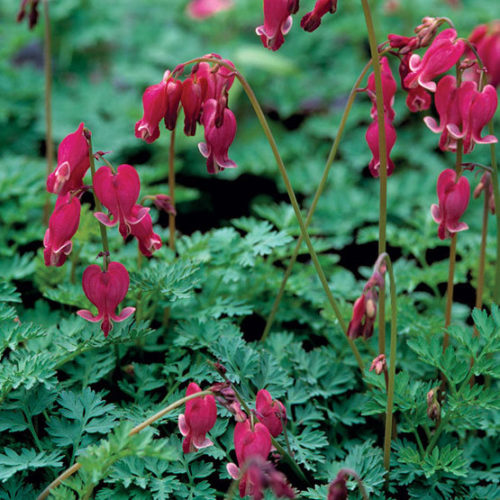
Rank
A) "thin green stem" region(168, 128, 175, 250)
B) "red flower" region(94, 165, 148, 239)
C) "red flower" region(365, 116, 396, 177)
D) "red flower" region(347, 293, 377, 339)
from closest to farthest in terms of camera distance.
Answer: "red flower" region(347, 293, 377, 339) < "red flower" region(94, 165, 148, 239) < "red flower" region(365, 116, 396, 177) < "thin green stem" region(168, 128, 175, 250)

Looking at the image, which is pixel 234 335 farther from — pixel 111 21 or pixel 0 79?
pixel 111 21

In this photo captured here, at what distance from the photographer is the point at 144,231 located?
194cm

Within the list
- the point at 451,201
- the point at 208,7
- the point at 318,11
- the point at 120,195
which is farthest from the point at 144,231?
the point at 208,7

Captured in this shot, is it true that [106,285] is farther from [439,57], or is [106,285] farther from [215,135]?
[439,57]

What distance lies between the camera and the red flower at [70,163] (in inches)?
70.2

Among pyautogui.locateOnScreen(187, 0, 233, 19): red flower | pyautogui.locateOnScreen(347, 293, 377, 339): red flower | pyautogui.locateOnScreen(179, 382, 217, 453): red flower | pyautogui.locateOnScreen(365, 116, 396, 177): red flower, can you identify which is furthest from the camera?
pyautogui.locateOnScreen(187, 0, 233, 19): red flower

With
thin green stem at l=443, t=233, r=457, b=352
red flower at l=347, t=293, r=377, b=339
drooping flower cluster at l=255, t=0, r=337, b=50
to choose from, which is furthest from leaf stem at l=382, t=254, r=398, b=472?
drooping flower cluster at l=255, t=0, r=337, b=50

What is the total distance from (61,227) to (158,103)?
47cm

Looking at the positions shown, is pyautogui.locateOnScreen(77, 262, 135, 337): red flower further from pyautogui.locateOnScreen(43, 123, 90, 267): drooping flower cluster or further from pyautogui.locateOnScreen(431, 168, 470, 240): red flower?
pyautogui.locateOnScreen(431, 168, 470, 240): red flower

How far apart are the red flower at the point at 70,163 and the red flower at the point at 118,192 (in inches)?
2.5

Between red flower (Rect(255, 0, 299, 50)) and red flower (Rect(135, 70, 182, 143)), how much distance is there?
0.97 feet

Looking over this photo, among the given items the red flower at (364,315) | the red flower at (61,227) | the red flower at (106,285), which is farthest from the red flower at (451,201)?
the red flower at (61,227)

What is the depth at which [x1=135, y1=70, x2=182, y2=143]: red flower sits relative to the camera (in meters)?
1.85

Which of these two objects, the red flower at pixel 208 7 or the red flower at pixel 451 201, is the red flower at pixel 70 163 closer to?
the red flower at pixel 451 201
